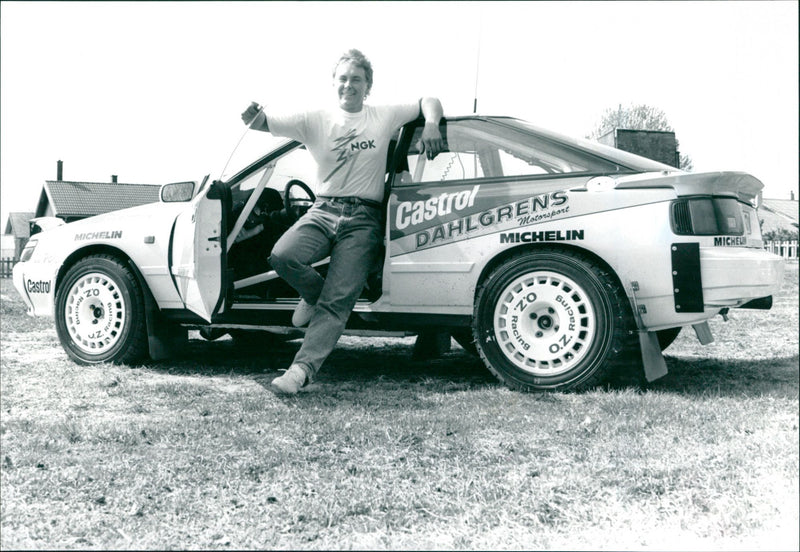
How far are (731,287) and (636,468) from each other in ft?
5.49

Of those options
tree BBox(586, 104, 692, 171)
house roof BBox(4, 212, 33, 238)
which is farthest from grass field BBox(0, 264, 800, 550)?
house roof BBox(4, 212, 33, 238)

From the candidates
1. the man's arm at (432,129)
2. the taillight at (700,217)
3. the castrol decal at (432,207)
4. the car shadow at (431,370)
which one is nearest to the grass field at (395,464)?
the car shadow at (431,370)

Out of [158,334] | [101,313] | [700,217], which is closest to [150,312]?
[158,334]

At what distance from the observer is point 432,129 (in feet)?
15.9

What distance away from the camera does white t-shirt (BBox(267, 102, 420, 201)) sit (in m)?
4.86

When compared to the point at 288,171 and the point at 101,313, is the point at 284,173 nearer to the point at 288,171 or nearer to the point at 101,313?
the point at 288,171

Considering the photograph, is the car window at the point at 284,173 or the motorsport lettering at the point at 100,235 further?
the motorsport lettering at the point at 100,235

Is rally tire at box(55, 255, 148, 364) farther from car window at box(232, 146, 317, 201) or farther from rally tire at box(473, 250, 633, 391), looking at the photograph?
rally tire at box(473, 250, 633, 391)

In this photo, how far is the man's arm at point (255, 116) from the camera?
499 cm

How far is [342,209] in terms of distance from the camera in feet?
15.9

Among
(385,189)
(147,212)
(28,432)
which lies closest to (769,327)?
(385,189)

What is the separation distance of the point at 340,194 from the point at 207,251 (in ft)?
3.16

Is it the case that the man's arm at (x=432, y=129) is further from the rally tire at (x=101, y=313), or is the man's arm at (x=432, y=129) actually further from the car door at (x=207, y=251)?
the rally tire at (x=101, y=313)

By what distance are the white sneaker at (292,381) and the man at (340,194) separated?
0.40ft
